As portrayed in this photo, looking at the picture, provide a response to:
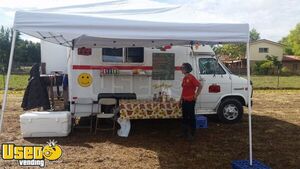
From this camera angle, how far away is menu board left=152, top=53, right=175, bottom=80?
10039mm

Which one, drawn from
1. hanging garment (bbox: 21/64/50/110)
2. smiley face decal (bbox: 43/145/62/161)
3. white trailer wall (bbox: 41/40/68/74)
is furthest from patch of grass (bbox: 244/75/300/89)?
smiley face decal (bbox: 43/145/62/161)

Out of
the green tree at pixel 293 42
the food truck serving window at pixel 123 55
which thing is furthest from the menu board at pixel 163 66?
the green tree at pixel 293 42

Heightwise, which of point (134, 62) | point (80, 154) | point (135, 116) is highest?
point (134, 62)

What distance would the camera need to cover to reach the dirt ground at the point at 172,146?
6.87 metres

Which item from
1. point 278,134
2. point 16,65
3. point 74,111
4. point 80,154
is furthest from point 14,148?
point 16,65

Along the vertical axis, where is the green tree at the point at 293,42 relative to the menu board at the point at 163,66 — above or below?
above

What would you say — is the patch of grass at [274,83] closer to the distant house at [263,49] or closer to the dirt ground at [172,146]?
the dirt ground at [172,146]

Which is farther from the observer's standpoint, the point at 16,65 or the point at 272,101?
the point at 16,65

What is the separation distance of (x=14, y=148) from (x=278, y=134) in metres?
6.02

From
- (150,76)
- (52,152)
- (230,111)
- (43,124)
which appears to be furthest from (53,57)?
(230,111)

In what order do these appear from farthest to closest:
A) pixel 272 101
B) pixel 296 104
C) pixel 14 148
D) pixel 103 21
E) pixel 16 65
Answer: pixel 16 65, pixel 272 101, pixel 296 104, pixel 14 148, pixel 103 21

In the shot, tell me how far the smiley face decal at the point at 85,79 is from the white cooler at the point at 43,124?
3.83 feet

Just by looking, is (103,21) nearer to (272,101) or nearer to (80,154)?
(80,154)

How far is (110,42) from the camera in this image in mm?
8656
